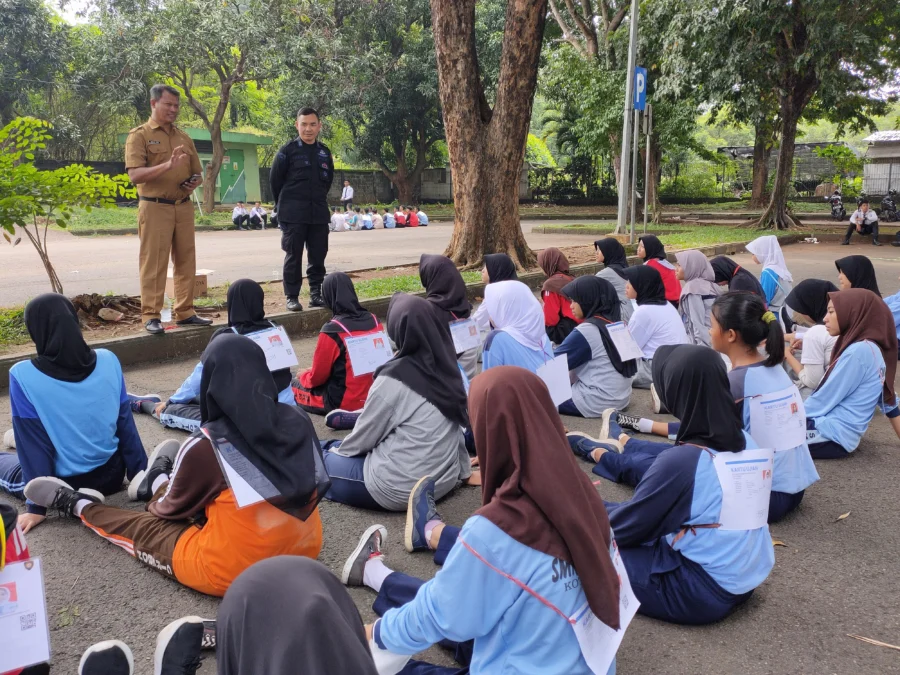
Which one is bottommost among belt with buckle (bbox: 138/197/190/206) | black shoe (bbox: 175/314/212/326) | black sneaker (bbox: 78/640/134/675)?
black sneaker (bbox: 78/640/134/675)

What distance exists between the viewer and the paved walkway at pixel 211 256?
10.4 meters

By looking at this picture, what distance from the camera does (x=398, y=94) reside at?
28.2m

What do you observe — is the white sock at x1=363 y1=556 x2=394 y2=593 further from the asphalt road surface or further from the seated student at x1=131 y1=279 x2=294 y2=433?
the seated student at x1=131 y1=279 x2=294 y2=433

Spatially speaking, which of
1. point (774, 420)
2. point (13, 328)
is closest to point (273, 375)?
point (774, 420)

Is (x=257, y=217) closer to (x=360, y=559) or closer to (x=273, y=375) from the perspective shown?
(x=273, y=375)

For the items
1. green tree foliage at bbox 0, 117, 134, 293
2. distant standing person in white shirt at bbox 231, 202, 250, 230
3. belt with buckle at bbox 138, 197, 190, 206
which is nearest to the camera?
green tree foliage at bbox 0, 117, 134, 293

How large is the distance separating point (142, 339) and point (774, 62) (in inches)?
640

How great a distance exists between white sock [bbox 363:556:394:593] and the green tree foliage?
16.6 feet

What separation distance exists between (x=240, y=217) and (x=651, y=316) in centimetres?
1974

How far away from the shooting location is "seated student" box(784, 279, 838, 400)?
16.5 feet

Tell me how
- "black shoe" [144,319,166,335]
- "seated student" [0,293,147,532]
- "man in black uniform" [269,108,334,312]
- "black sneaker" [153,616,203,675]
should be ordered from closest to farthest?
"black sneaker" [153,616,203,675] → "seated student" [0,293,147,532] → "black shoe" [144,319,166,335] → "man in black uniform" [269,108,334,312]

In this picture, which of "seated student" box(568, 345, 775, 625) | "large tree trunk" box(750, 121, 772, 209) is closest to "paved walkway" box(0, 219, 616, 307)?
"seated student" box(568, 345, 775, 625)

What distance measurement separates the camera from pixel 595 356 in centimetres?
532

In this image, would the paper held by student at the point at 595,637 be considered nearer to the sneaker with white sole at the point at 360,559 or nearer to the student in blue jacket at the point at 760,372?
the sneaker with white sole at the point at 360,559
